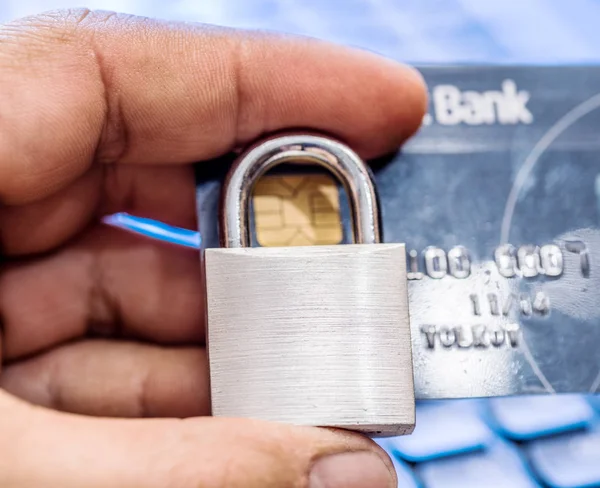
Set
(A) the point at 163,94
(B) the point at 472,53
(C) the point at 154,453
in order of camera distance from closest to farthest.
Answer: (C) the point at 154,453
(A) the point at 163,94
(B) the point at 472,53

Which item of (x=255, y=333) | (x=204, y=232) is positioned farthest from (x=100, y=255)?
(x=255, y=333)

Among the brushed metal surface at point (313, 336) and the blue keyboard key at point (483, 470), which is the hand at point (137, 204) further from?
the blue keyboard key at point (483, 470)

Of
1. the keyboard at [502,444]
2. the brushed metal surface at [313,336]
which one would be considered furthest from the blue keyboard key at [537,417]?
the brushed metal surface at [313,336]

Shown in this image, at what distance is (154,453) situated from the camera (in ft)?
1.67

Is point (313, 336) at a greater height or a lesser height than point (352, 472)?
greater

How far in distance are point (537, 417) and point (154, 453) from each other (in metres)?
0.49

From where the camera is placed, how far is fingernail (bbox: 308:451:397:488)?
554 mm

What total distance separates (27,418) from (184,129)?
13.3 inches

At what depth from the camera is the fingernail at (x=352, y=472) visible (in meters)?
0.55

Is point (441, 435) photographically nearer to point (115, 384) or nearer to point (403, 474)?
point (403, 474)

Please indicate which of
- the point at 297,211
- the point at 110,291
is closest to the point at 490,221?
the point at 297,211

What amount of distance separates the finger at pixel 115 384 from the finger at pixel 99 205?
0.14 meters

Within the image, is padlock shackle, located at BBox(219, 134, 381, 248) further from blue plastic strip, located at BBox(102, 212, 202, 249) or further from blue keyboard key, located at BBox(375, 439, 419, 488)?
blue keyboard key, located at BBox(375, 439, 419, 488)

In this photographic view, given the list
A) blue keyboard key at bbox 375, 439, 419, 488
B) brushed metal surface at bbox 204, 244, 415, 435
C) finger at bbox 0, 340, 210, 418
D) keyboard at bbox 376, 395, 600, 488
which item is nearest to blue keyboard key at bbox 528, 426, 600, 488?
keyboard at bbox 376, 395, 600, 488
